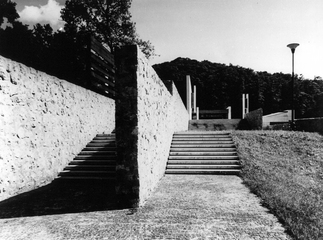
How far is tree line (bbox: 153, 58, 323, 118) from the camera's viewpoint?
1694 inches

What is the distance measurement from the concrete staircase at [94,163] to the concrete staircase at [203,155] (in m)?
1.72

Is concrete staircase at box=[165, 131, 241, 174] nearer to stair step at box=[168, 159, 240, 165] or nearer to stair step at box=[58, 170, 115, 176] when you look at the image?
stair step at box=[168, 159, 240, 165]

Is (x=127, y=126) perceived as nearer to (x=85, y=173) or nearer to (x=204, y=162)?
(x=85, y=173)

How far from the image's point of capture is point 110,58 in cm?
1173

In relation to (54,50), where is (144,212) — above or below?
below

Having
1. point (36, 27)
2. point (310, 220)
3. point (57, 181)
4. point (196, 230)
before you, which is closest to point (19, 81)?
point (57, 181)

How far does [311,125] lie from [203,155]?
9.42 m

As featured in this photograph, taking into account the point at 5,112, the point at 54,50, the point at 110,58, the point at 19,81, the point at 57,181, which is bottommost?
the point at 57,181

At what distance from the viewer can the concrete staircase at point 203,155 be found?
6906mm

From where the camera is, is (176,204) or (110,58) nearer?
(176,204)

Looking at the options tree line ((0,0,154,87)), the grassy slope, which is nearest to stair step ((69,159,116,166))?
the grassy slope

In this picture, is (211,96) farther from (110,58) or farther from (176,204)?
(176,204)

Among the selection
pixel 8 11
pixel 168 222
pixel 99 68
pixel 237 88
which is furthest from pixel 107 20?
pixel 237 88

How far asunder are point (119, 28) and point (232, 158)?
59.0 ft
